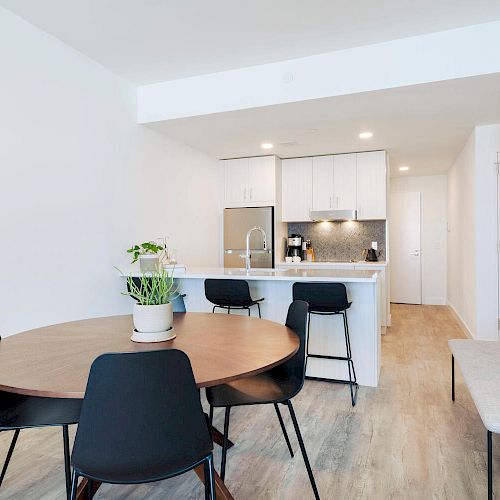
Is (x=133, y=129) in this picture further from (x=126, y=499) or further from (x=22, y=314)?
(x=126, y=499)

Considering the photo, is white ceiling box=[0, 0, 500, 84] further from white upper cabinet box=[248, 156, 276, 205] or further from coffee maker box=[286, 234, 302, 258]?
coffee maker box=[286, 234, 302, 258]

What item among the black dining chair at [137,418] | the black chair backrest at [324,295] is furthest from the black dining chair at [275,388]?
the black chair backrest at [324,295]

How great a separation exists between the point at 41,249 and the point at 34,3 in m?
1.65

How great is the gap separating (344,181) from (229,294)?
9.82ft

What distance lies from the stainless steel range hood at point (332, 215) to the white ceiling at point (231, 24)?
260cm

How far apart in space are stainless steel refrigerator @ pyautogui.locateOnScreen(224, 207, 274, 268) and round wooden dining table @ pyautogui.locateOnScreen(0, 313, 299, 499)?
11.2 feet

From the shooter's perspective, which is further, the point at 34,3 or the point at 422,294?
the point at 422,294

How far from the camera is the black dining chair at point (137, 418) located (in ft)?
3.78

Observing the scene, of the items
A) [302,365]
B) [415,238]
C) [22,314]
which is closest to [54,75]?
[22,314]

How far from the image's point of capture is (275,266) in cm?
570

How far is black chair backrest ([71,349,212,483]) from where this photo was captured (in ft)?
3.78

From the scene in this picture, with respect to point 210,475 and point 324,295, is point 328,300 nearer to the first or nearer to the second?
point 324,295

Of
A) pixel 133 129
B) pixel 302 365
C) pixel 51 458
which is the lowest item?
pixel 51 458

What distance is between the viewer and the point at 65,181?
10.8 ft
